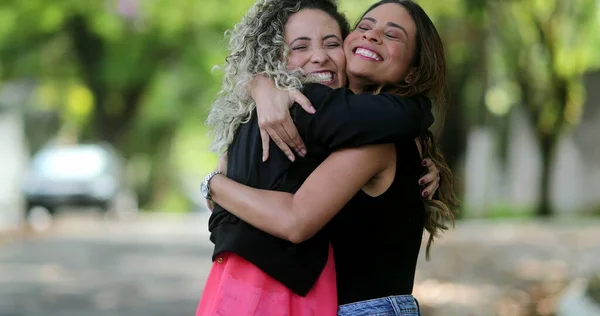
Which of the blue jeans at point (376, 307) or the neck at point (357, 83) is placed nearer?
the blue jeans at point (376, 307)

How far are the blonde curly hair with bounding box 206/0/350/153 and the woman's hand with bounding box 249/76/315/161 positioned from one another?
48 millimetres

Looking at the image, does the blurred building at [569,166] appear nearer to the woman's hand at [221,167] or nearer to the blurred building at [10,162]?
the blurred building at [10,162]

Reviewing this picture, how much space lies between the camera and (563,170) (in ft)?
87.4

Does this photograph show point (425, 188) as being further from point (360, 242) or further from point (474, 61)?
point (474, 61)

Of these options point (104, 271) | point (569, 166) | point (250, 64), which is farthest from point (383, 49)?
point (569, 166)

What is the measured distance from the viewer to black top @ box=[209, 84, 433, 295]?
278 cm

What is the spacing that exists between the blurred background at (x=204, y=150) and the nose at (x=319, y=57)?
4.68 m

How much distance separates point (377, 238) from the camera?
286cm

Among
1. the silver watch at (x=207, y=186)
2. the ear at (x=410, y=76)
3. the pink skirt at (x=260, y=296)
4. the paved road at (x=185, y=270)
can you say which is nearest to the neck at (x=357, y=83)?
the ear at (x=410, y=76)

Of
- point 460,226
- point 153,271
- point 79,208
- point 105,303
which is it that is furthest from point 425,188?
point 79,208

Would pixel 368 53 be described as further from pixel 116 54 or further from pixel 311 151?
pixel 116 54

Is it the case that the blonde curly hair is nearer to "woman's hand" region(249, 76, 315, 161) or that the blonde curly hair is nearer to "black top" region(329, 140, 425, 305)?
"woman's hand" region(249, 76, 315, 161)

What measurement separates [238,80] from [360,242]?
1.85 ft

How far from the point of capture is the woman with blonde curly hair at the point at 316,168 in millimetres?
2773
